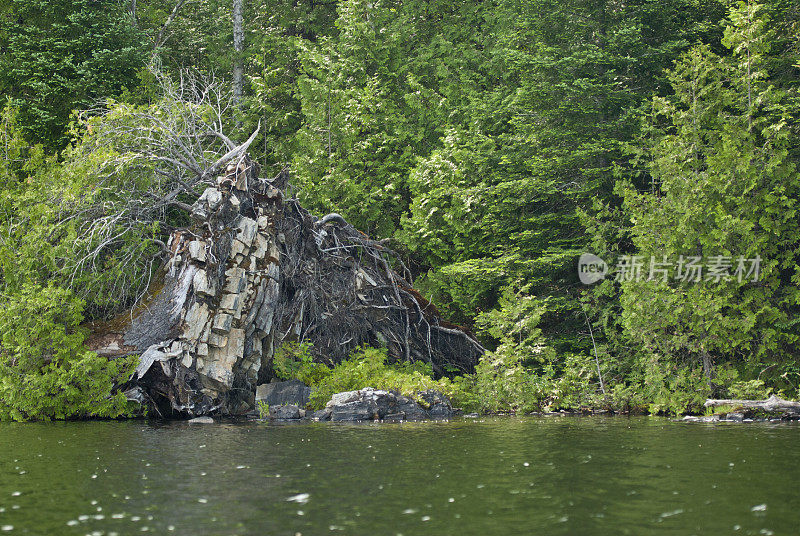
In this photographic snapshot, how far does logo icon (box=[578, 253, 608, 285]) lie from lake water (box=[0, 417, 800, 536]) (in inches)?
288

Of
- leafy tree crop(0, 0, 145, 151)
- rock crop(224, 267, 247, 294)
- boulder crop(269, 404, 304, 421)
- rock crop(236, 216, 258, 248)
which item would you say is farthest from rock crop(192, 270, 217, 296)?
leafy tree crop(0, 0, 145, 151)

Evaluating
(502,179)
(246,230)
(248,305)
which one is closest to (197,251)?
(246,230)

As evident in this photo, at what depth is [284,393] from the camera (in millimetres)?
20047

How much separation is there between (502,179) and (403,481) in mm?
15877

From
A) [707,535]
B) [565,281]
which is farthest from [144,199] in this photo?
[707,535]

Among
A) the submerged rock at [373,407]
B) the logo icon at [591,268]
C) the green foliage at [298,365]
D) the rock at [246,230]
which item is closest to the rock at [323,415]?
the submerged rock at [373,407]

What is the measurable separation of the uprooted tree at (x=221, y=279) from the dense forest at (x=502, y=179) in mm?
270

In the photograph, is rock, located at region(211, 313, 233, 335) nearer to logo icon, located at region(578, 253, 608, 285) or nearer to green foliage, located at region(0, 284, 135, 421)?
green foliage, located at region(0, 284, 135, 421)

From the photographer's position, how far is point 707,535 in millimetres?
7164

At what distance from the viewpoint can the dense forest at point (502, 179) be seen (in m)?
19.7

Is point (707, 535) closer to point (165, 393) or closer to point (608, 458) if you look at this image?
point (608, 458)

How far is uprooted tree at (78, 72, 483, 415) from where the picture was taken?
19.1m

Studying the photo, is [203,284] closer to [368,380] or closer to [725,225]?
[368,380]

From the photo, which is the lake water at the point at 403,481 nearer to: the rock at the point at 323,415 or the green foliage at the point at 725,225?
the rock at the point at 323,415
